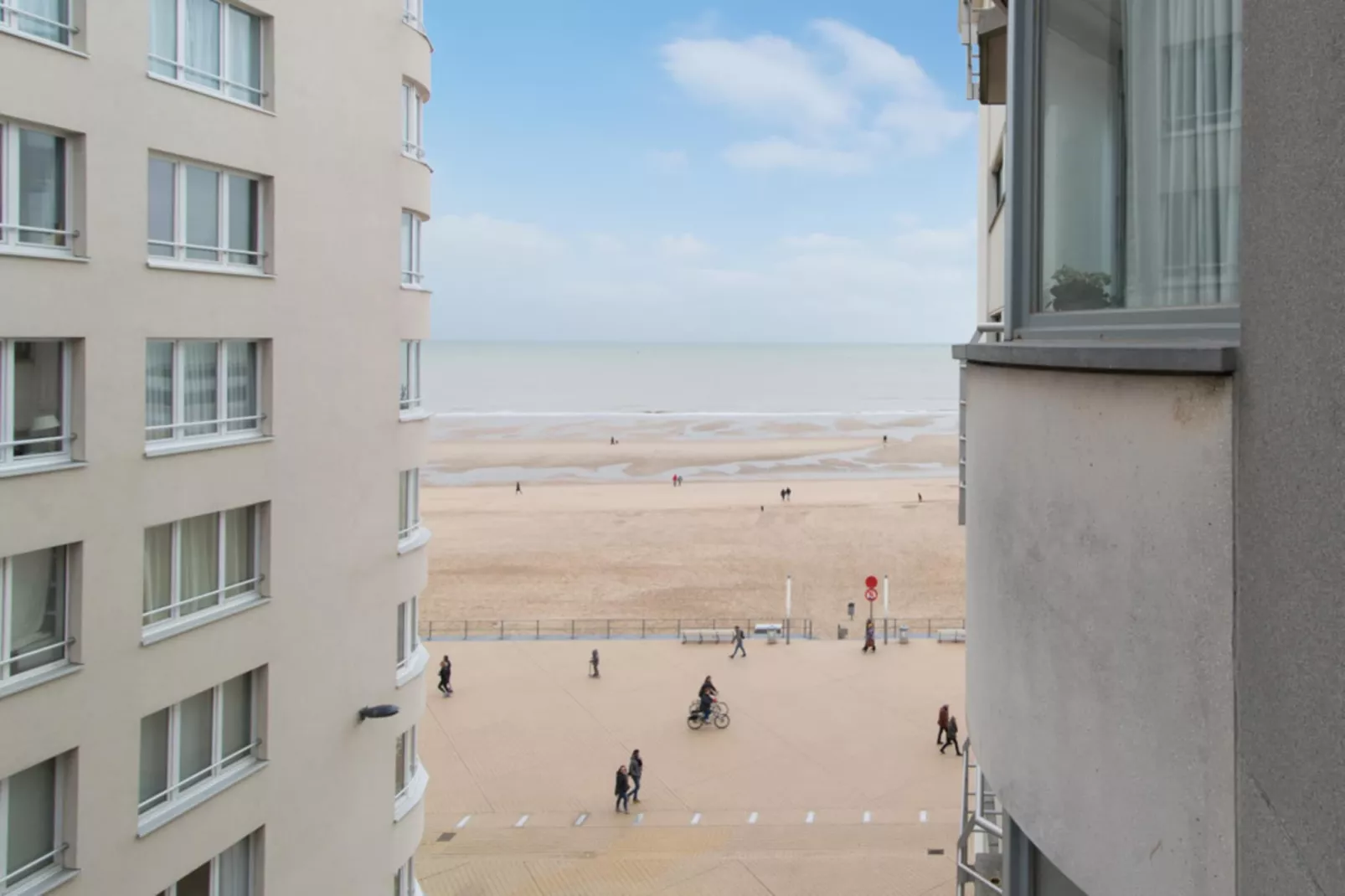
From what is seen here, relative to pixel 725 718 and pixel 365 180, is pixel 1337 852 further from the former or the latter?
pixel 725 718

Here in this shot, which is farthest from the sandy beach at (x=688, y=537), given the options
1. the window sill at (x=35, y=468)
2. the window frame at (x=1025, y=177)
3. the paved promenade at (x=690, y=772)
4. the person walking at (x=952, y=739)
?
the window frame at (x=1025, y=177)

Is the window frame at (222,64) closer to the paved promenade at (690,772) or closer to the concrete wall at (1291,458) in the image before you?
the concrete wall at (1291,458)

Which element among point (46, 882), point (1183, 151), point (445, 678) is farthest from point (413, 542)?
point (445, 678)

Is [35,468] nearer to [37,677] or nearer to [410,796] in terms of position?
[37,677]

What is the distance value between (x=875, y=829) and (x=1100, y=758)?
1824cm

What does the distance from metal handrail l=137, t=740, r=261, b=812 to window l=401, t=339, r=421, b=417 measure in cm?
524

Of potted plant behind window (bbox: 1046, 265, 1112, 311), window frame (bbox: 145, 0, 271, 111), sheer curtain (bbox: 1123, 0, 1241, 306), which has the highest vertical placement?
window frame (bbox: 145, 0, 271, 111)

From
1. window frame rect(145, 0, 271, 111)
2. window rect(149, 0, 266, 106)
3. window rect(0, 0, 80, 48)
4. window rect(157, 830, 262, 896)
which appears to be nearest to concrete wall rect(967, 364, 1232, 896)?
window rect(0, 0, 80, 48)

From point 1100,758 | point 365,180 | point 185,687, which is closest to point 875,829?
point 185,687

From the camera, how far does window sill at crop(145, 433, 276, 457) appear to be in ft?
33.6

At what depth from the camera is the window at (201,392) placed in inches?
411

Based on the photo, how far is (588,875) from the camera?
18.3 m

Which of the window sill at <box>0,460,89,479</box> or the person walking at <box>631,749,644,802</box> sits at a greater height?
the window sill at <box>0,460,89,479</box>

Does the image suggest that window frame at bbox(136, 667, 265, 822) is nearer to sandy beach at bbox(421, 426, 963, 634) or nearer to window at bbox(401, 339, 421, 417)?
window at bbox(401, 339, 421, 417)
